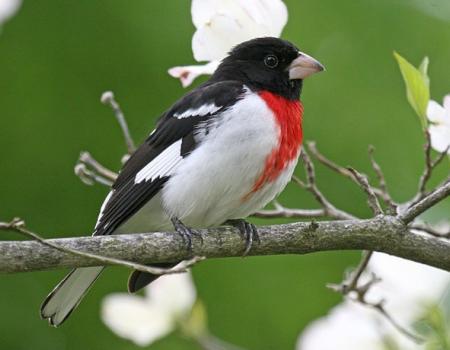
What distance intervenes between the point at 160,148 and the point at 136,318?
0.68 m

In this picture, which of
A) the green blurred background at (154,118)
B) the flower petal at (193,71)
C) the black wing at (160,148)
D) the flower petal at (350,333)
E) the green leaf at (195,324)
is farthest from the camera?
the green blurred background at (154,118)

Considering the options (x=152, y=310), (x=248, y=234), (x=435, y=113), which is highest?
(x=435, y=113)

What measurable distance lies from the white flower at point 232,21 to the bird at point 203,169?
0.72 feet

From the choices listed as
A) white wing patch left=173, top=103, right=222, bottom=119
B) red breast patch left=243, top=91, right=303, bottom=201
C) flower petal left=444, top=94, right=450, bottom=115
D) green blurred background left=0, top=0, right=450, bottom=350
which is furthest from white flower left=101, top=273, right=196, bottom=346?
green blurred background left=0, top=0, right=450, bottom=350

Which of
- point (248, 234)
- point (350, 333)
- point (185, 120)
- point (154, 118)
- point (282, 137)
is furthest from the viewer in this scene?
point (154, 118)

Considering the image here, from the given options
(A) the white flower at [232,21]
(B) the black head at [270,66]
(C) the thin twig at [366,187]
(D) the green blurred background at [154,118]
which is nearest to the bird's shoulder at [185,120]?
(B) the black head at [270,66]

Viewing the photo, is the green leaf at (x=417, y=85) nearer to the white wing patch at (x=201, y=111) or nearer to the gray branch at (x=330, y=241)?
the gray branch at (x=330, y=241)

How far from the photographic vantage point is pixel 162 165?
360cm

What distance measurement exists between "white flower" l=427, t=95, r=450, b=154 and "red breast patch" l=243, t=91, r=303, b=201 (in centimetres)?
61

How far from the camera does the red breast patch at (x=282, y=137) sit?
353cm

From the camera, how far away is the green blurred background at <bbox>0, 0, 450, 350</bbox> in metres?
5.51

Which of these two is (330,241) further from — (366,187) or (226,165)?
(226,165)

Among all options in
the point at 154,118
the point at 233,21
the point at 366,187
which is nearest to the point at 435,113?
the point at 366,187

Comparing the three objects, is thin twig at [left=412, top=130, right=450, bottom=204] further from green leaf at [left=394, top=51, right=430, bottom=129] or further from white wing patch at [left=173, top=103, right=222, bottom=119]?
white wing patch at [left=173, top=103, right=222, bottom=119]
